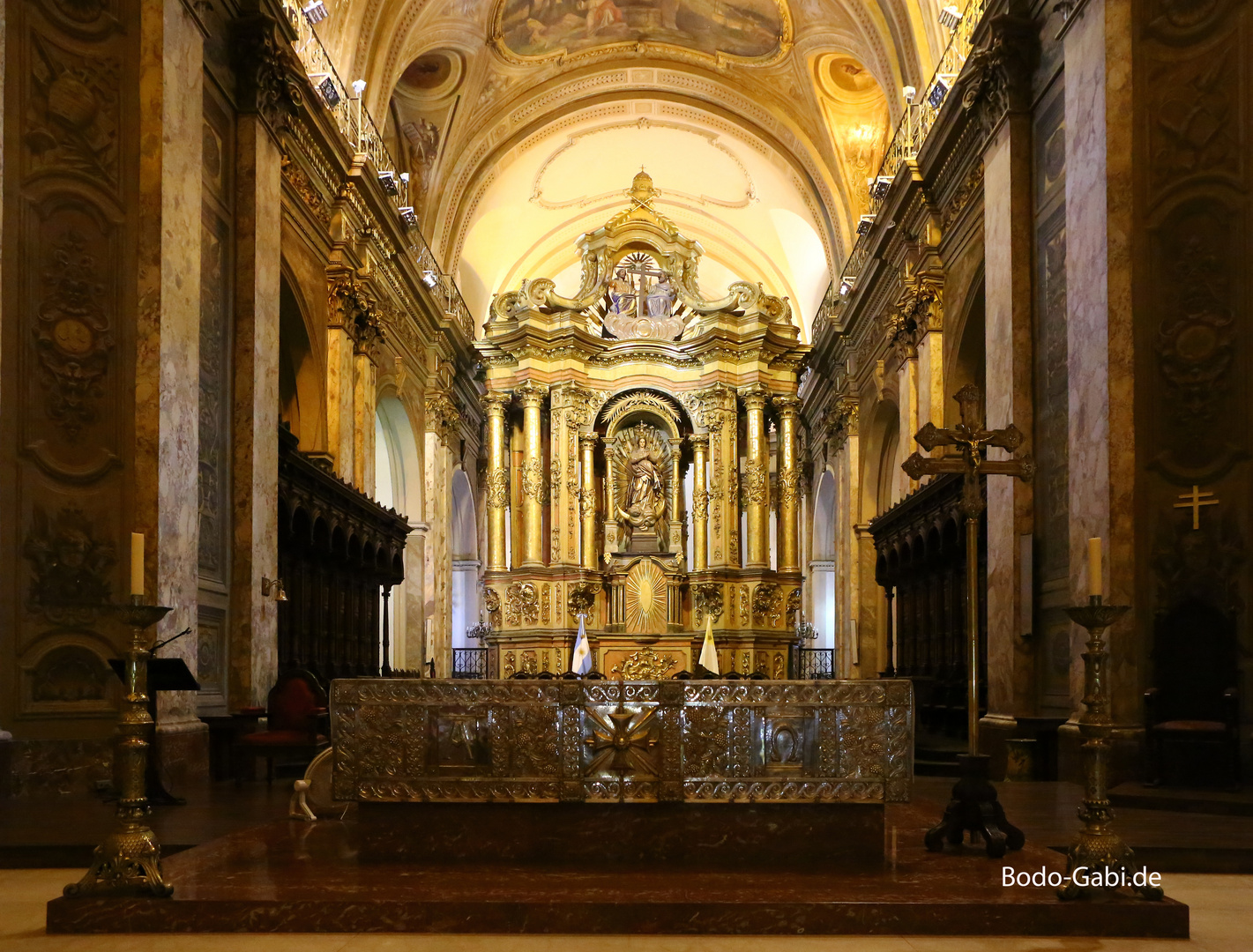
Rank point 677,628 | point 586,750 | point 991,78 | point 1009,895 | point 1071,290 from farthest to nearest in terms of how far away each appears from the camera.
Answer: point 677,628
point 991,78
point 1071,290
point 586,750
point 1009,895

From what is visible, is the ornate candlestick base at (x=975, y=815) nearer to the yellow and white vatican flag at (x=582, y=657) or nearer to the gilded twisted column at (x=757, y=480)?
the yellow and white vatican flag at (x=582, y=657)

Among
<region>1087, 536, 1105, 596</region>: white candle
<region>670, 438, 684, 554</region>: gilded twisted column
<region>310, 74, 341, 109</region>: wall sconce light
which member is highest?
<region>310, 74, 341, 109</region>: wall sconce light

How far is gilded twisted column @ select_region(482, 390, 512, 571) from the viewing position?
22.6 metres

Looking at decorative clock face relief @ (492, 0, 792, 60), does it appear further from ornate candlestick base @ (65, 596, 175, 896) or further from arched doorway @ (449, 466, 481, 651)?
ornate candlestick base @ (65, 596, 175, 896)

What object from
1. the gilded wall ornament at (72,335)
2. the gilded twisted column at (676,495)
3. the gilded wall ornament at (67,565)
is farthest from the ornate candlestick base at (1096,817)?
the gilded twisted column at (676,495)

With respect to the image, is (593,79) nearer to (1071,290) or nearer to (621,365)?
(621,365)

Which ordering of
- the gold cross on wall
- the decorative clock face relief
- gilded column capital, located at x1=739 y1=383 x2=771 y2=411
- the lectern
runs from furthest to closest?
gilded column capital, located at x1=739 y1=383 x2=771 y2=411, the decorative clock face relief, the gold cross on wall, the lectern

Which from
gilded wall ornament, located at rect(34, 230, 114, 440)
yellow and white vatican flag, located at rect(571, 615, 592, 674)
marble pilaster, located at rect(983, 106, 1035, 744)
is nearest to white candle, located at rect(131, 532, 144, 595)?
gilded wall ornament, located at rect(34, 230, 114, 440)

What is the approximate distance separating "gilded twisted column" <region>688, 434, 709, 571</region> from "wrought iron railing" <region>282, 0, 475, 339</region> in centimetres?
495

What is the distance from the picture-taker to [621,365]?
23.5 meters

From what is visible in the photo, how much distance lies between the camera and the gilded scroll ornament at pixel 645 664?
2202 cm

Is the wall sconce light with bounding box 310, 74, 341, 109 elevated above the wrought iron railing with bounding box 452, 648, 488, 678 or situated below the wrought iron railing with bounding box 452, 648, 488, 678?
above

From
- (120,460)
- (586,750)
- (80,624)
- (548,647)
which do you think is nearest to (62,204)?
(120,460)

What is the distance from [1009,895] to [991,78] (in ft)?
29.1
